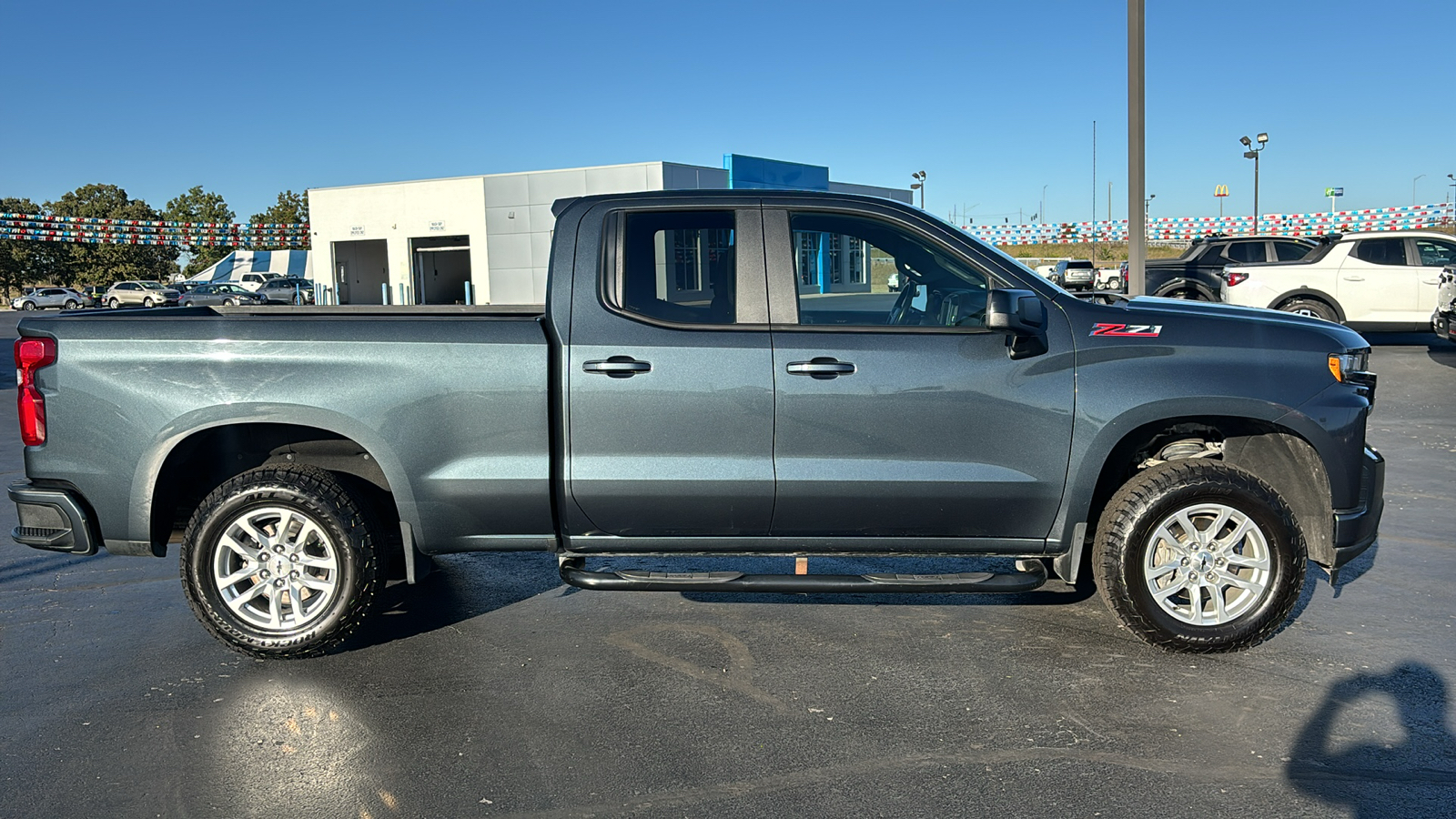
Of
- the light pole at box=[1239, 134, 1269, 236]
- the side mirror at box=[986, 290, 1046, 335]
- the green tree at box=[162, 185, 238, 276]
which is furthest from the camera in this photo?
the green tree at box=[162, 185, 238, 276]

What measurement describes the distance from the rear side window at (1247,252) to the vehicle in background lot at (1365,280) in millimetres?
2089

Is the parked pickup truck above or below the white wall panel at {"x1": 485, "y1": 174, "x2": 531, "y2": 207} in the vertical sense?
below

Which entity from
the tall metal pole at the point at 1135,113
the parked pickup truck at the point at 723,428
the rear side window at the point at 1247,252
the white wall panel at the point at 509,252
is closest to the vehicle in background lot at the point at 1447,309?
the rear side window at the point at 1247,252

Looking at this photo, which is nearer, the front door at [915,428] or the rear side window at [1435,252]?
the front door at [915,428]

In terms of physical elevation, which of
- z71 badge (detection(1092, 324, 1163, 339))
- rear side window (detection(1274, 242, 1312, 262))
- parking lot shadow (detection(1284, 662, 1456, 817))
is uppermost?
rear side window (detection(1274, 242, 1312, 262))

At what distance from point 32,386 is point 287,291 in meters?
48.9

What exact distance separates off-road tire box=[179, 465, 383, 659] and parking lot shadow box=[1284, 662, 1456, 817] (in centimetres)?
349

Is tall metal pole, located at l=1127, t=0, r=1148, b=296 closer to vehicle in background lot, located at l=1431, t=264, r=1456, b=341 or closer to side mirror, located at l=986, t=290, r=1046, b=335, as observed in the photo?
vehicle in background lot, located at l=1431, t=264, r=1456, b=341

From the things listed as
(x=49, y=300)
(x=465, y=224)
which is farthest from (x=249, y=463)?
(x=49, y=300)

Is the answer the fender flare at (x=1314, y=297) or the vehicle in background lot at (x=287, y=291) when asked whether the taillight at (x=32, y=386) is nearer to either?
the fender flare at (x=1314, y=297)

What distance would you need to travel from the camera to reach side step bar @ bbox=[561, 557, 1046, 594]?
4.27 meters

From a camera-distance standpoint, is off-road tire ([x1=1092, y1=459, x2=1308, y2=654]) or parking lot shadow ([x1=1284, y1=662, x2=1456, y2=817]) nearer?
parking lot shadow ([x1=1284, y1=662, x2=1456, y2=817])

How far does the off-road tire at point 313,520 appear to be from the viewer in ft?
14.4

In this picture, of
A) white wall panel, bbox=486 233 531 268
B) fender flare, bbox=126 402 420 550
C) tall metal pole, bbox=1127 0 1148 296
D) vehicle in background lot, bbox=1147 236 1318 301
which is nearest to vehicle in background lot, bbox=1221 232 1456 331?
vehicle in background lot, bbox=1147 236 1318 301
